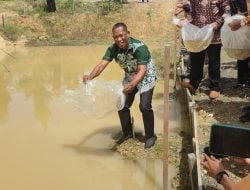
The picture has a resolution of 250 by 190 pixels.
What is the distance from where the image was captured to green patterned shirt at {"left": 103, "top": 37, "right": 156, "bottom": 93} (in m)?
4.91

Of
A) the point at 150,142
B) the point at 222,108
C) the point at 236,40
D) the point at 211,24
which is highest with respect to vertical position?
the point at 211,24

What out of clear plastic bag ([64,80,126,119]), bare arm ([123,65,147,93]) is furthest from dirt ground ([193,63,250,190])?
clear plastic bag ([64,80,126,119])

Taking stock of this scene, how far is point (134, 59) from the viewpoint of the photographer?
16.4ft

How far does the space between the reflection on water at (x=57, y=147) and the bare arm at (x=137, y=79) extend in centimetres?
101

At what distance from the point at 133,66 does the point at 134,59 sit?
87 millimetres

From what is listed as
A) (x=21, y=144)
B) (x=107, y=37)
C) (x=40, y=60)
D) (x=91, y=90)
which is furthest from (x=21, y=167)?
(x=107, y=37)

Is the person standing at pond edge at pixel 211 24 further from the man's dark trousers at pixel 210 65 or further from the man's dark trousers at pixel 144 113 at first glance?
the man's dark trousers at pixel 144 113

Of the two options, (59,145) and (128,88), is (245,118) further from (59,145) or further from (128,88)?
(59,145)

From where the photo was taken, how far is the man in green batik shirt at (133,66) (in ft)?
15.9

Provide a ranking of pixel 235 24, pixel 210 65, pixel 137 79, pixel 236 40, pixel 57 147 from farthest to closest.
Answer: pixel 57 147, pixel 210 65, pixel 236 40, pixel 137 79, pixel 235 24

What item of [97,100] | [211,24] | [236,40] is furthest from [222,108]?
[97,100]

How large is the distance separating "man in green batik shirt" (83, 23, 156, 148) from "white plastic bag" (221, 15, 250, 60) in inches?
37.5

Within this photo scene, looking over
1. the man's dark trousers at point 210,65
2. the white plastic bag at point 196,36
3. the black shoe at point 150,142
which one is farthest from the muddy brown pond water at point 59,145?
the white plastic bag at point 196,36

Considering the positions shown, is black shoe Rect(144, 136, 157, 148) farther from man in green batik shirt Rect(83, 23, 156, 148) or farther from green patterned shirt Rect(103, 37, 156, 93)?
green patterned shirt Rect(103, 37, 156, 93)
